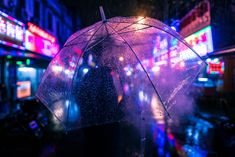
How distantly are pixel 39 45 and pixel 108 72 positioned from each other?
10.9m

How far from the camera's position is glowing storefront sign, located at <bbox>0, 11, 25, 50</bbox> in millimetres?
9002

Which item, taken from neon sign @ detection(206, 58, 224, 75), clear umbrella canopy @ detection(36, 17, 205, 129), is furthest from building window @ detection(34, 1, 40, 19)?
clear umbrella canopy @ detection(36, 17, 205, 129)

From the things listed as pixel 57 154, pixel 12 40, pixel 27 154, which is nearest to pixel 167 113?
pixel 57 154

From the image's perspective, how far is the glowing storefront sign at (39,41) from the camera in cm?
1213

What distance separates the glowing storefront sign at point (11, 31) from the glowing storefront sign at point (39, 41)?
85 centimetres

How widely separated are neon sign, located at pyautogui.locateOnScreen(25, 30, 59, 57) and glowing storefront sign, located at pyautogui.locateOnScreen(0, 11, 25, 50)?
854 millimetres

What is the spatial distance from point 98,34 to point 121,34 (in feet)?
1.16

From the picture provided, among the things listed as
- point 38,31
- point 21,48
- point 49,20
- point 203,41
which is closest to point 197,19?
point 203,41

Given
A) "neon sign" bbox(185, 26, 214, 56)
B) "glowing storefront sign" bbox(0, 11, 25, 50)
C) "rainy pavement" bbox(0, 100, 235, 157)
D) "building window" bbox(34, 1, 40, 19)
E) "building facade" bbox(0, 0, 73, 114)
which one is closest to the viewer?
"rainy pavement" bbox(0, 100, 235, 157)

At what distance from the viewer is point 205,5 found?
1264 cm

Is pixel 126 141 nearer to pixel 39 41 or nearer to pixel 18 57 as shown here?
pixel 18 57

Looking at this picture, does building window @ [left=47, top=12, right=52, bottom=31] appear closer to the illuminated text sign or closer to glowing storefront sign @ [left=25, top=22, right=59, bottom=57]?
glowing storefront sign @ [left=25, top=22, right=59, bottom=57]

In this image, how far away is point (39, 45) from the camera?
13.6 metres

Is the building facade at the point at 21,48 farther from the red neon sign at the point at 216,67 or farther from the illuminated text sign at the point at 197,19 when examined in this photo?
the red neon sign at the point at 216,67
